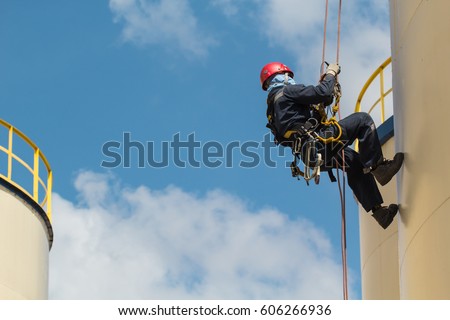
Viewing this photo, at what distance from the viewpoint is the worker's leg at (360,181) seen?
1280 cm

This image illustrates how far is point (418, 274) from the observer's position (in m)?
10.2

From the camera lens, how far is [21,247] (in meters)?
15.2

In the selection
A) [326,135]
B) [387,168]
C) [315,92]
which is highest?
[315,92]

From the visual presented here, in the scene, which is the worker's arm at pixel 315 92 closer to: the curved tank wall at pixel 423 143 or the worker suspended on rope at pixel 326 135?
the worker suspended on rope at pixel 326 135

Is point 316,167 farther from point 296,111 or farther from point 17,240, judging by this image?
point 17,240

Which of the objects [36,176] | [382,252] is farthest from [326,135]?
[36,176]

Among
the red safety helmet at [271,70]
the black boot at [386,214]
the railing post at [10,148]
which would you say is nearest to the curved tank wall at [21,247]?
the railing post at [10,148]

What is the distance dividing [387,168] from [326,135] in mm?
1222

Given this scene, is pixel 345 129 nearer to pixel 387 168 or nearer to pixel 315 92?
pixel 315 92

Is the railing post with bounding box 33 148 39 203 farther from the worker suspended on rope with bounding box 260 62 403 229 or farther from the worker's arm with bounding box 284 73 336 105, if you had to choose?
the worker's arm with bounding box 284 73 336 105

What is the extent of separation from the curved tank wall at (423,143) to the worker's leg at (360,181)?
1.26 m
